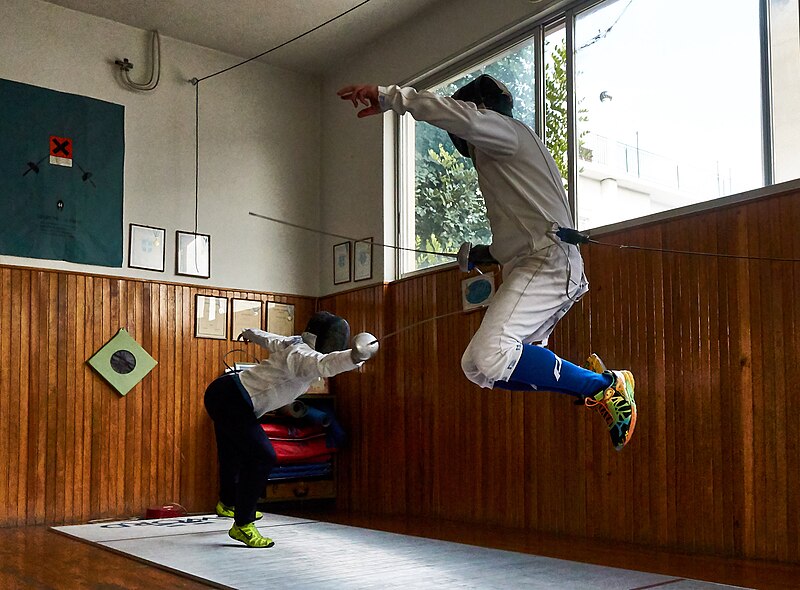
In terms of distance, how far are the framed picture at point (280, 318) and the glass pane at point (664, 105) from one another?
103 inches

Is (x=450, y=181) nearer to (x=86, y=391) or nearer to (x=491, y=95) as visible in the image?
(x=491, y=95)

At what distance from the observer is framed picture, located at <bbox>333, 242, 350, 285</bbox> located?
6418 mm

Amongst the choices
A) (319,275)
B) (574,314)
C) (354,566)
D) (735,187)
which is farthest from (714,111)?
(319,275)

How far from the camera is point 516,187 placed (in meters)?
3.15

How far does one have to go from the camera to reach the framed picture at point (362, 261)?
6199 mm

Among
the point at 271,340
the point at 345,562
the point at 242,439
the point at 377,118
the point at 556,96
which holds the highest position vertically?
the point at 377,118

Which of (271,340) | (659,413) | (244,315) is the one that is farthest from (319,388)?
(659,413)

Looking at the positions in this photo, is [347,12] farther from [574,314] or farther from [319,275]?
[574,314]

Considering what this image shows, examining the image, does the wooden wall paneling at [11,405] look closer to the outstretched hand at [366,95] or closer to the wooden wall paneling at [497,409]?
the wooden wall paneling at [497,409]

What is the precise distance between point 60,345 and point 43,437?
58 centimetres

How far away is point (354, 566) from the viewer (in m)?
3.43

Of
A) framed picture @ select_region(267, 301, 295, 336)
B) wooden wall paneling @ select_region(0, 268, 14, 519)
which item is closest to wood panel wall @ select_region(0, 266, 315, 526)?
wooden wall paneling @ select_region(0, 268, 14, 519)

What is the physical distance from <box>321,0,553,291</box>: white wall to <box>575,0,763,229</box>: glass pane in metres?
0.67

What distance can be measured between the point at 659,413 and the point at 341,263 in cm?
302
